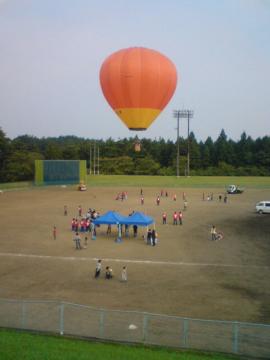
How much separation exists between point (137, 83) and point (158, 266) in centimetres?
1488

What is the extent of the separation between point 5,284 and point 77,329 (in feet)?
22.4

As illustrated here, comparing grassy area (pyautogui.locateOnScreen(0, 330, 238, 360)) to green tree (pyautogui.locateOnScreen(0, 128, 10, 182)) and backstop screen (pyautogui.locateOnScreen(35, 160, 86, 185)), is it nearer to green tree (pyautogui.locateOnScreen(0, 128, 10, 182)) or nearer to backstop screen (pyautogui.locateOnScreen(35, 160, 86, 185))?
backstop screen (pyautogui.locateOnScreen(35, 160, 86, 185))

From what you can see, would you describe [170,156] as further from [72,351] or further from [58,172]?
[72,351]

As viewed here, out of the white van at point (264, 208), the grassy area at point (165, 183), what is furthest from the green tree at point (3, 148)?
the white van at point (264, 208)

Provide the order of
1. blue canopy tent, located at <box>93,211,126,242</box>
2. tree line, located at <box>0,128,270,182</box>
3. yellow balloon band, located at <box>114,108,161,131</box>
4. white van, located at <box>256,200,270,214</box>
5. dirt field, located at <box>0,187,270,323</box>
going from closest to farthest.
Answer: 1. dirt field, located at <box>0,187,270,323</box>
2. blue canopy tent, located at <box>93,211,126,242</box>
3. yellow balloon band, located at <box>114,108,161,131</box>
4. white van, located at <box>256,200,270,214</box>
5. tree line, located at <box>0,128,270,182</box>

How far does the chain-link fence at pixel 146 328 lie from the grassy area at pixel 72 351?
1.40 feet

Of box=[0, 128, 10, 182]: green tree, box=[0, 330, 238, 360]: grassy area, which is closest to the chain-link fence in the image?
box=[0, 330, 238, 360]: grassy area

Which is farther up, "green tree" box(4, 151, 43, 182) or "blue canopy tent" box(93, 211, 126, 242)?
"green tree" box(4, 151, 43, 182)

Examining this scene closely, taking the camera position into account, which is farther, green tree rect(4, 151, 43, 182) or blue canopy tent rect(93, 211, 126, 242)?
green tree rect(4, 151, 43, 182)

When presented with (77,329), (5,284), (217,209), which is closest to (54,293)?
(5,284)

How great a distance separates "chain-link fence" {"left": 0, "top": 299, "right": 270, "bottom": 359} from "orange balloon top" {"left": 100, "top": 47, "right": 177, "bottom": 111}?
68.9 feet

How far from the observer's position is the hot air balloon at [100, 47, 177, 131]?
32312 mm

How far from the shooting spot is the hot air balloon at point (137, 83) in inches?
1272

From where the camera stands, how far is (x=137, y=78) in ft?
106
